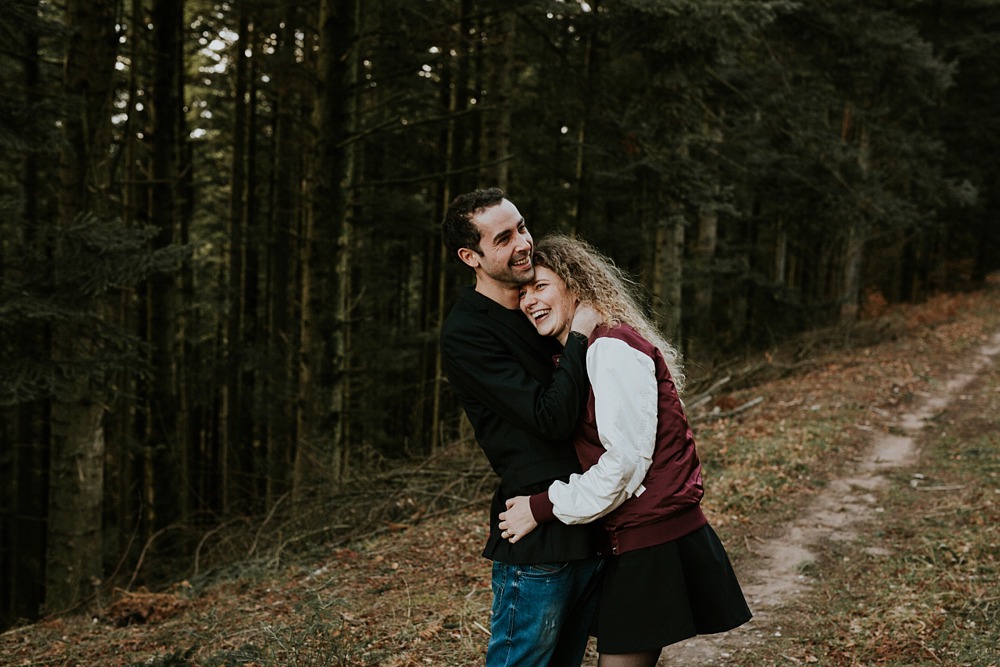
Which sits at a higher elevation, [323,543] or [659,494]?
[659,494]

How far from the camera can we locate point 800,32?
14859mm

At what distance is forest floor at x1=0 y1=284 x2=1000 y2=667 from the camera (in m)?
4.44

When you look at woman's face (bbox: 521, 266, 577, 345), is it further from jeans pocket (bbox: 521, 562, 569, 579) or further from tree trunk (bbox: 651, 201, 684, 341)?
tree trunk (bbox: 651, 201, 684, 341)

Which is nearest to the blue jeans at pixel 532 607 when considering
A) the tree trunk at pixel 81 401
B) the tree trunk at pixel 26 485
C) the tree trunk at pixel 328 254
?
the tree trunk at pixel 81 401

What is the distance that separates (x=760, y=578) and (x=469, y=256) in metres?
4.21

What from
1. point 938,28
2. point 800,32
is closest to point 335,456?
point 800,32

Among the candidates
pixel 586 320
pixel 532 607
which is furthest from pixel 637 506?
pixel 586 320

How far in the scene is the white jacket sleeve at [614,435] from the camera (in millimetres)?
2318

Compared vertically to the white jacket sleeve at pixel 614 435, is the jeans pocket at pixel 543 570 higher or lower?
lower

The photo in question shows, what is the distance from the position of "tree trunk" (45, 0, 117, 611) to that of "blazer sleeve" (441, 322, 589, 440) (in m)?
5.35

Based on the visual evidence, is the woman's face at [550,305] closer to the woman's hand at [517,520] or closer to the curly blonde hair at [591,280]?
the curly blonde hair at [591,280]

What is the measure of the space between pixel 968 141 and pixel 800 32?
52.2 feet

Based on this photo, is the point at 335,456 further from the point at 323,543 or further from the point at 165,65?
the point at 165,65

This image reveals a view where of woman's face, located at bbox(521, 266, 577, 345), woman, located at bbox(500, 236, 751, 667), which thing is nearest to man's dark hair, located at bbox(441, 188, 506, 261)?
woman's face, located at bbox(521, 266, 577, 345)
